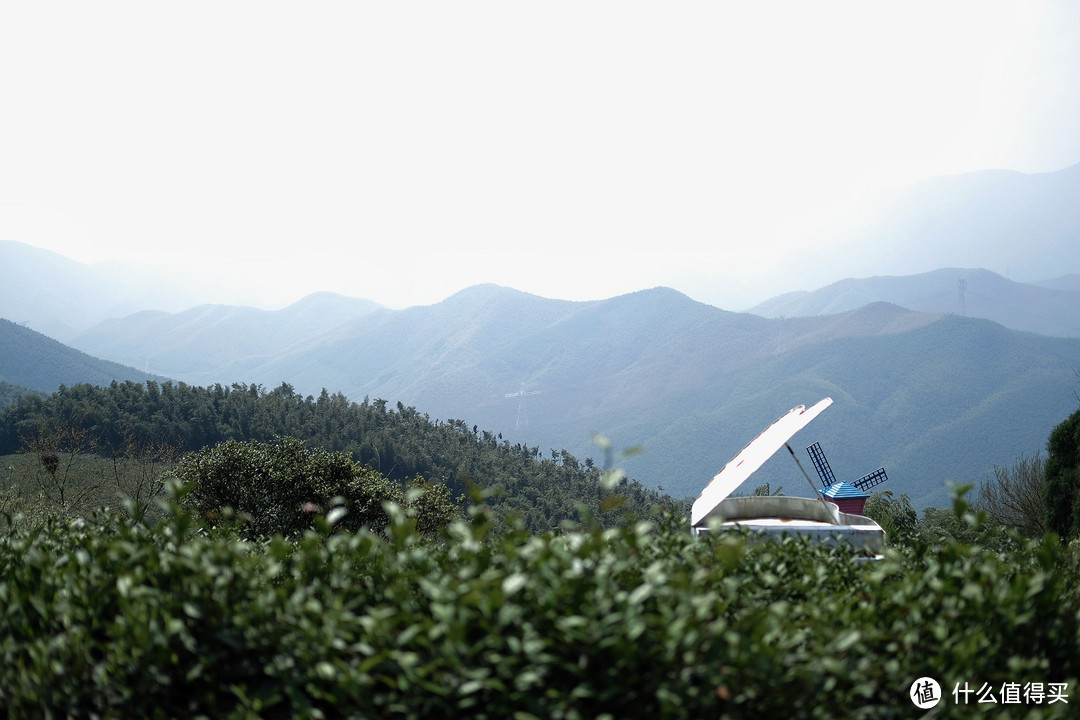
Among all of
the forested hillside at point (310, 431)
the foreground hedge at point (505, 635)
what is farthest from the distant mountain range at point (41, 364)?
the foreground hedge at point (505, 635)

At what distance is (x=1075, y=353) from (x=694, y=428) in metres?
98.4

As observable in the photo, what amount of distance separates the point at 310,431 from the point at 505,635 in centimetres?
5424

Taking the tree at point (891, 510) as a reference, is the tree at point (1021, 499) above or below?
above

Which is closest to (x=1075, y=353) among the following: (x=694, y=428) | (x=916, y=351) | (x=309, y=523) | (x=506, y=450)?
(x=916, y=351)

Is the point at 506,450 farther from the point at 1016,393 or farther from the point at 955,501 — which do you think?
the point at 1016,393

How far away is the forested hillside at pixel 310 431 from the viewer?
46.9m

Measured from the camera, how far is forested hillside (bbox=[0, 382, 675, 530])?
1845 inches

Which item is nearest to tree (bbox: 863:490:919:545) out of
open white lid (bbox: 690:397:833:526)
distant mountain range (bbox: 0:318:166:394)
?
open white lid (bbox: 690:397:833:526)

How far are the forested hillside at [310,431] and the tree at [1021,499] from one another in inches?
830

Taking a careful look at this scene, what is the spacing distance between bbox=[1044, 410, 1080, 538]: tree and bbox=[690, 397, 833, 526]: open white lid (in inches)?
384

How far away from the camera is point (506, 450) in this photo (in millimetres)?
61969

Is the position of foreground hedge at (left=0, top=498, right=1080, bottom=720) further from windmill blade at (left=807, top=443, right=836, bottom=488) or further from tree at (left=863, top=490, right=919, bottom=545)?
windmill blade at (left=807, top=443, right=836, bottom=488)

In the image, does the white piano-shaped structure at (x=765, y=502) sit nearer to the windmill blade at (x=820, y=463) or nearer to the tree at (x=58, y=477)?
the tree at (x=58, y=477)

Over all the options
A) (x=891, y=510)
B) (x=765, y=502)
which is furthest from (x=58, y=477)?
(x=891, y=510)
